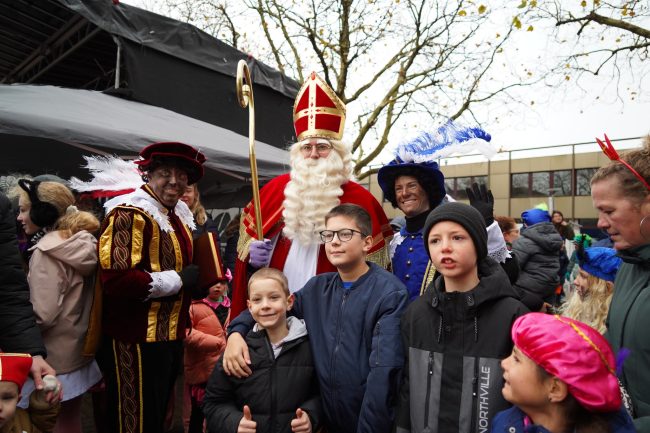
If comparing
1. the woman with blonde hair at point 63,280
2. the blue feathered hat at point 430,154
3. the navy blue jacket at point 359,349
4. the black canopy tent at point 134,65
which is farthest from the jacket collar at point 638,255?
the black canopy tent at point 134,65

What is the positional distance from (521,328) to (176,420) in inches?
145

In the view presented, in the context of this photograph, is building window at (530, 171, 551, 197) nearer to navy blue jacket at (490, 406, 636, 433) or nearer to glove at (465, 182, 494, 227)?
glove at (465, 182, 494, 227)

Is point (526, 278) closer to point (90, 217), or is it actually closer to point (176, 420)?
point (176, 420)

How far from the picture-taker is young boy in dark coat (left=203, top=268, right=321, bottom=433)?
6.56 feet

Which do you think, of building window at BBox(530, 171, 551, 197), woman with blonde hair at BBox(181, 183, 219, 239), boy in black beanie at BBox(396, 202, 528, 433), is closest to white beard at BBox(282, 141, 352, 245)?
boy in black beanie at BBox(396, 202, 528, 433)

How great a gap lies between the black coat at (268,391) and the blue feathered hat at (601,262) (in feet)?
6.32

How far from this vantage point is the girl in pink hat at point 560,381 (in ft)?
4.53

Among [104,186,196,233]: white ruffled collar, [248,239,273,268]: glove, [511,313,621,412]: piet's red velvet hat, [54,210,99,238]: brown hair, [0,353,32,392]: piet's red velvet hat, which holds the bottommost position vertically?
[0,353,32,392]: piet's red velvet hat

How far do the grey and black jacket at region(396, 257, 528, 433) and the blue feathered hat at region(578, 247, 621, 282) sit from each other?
4.37 feet

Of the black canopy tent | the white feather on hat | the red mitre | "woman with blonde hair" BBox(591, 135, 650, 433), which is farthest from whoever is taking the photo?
the black canopy tent

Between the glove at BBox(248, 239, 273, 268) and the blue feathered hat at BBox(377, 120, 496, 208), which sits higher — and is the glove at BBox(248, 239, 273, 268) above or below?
below

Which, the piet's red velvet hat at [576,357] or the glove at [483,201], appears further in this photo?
the glove at [483,201]

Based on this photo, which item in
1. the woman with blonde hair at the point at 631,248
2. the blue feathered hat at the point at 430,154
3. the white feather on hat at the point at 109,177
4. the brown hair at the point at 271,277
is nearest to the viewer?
the woman with blonde hair at the point at 631,248

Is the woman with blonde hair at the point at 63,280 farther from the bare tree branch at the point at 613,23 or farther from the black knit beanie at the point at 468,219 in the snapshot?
the bare tree branch at the point at 613,23
